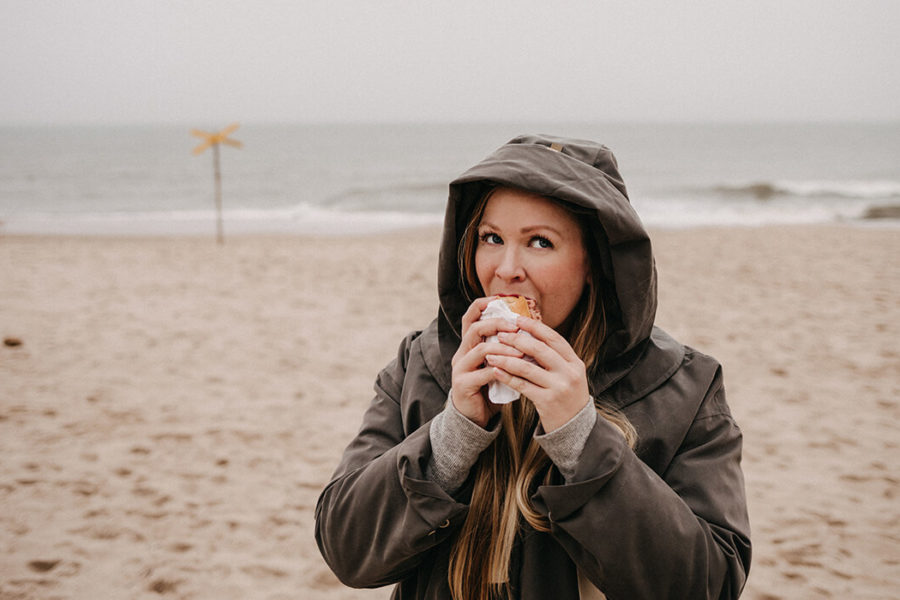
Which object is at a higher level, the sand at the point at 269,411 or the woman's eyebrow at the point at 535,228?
the woman's eyebrow at the point at 535,228

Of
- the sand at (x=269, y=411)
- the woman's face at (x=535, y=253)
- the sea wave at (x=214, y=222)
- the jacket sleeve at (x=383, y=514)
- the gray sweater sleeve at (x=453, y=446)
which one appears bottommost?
the sand at (x=269, y=411)

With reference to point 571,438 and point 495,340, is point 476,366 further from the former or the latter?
point 571,438

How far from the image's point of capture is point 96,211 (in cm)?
2520

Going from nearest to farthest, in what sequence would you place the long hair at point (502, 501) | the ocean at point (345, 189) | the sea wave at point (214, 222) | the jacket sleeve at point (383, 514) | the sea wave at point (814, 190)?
the jacket sleeve at point (383, 514) < the long hair at point (502, 501) < the sea wave at point (214, 222) < the ocean at point (345, 189) < the sea wave at point (814, 190)

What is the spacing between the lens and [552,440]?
128 cm

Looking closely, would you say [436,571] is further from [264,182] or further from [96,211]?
[264,182]

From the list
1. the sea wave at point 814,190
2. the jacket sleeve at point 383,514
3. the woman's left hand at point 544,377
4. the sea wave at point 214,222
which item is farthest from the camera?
the sea wave at point 814,190

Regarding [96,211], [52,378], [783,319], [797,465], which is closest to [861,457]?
[797,465]

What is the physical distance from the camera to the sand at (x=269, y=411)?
383cm

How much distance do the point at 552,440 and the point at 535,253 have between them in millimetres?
472

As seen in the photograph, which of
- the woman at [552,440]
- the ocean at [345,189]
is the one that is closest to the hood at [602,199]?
the woman at [552,440]

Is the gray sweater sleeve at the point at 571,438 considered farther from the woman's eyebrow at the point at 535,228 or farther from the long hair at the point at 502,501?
the woman's eyebrow at the point at 535,228

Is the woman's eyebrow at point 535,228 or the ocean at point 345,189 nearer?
the woman's eyebrow at point 535,228

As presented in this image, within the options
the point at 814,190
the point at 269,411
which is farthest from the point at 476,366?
the point at 814,190
